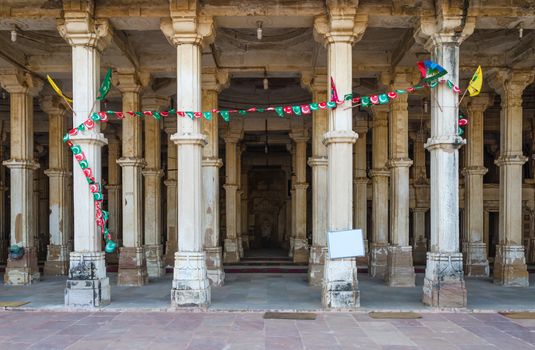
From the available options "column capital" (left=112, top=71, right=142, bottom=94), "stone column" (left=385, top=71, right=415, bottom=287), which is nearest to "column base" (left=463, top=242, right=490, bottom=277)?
"stone column" (left=385, top=71, right=415, bottom=287)

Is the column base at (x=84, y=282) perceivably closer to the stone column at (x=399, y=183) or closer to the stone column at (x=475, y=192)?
the stone column at (x=399, y=183)

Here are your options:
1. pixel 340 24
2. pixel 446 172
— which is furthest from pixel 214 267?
pixel 340 24

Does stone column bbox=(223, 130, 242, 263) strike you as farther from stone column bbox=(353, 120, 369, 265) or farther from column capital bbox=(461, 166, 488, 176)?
column capital bbox=(461, 166, 488, 176)

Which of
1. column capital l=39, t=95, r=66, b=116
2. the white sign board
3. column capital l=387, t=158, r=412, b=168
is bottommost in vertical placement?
the white sign board

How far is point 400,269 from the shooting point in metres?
12.7

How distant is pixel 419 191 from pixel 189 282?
13223 millimetres

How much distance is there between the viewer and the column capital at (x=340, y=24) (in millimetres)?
9922

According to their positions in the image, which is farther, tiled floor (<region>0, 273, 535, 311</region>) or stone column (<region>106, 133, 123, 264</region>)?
stone column (<region>106, 133, 123, 264</region>)

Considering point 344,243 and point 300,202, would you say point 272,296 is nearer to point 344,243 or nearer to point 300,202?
point 344,243

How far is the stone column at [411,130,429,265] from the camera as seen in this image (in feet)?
65.7

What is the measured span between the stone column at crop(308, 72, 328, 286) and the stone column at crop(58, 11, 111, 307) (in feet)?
17.4

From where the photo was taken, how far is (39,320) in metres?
9.12

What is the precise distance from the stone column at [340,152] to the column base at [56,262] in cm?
908

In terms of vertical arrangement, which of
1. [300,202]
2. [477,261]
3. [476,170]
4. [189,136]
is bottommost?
[477,261]
